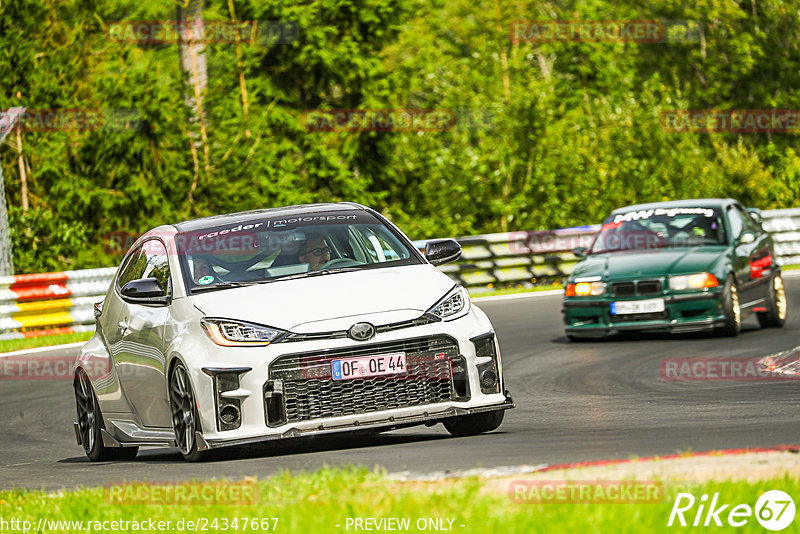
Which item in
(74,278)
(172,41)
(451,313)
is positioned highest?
(172,41)

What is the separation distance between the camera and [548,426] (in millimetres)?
9164

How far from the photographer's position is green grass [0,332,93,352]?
18469 millimetres

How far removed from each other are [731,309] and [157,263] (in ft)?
24.9

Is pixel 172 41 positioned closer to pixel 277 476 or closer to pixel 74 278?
pixel 74 278

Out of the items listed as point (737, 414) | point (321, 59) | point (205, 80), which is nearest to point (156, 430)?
point (737, 414)

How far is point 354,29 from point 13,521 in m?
26.8

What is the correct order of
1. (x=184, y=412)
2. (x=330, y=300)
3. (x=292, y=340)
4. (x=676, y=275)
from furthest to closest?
(x=676, y=275), (x=184, y=412), (x=330, y=300), (x=292, y=340)

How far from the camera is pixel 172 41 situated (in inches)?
1182

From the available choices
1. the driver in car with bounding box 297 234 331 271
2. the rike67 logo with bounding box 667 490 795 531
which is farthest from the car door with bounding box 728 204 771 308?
the rike67 logo with bounding box 667 490 795 531

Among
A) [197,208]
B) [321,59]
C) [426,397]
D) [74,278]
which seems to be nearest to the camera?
[426,397]

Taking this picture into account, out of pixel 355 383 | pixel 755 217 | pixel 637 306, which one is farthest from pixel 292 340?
pixel 755 217

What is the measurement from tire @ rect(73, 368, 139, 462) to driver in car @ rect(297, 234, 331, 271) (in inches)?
75.8

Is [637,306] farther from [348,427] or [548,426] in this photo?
[348,427]

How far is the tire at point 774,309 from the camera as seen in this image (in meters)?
16.0
